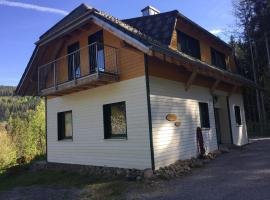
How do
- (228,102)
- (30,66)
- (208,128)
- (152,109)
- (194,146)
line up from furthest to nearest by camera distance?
(228,102), (30,66), (208,128), (194,146), (152,109)

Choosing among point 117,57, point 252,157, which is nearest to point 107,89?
point 117,57

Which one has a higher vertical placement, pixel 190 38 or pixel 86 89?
pixel 190 38

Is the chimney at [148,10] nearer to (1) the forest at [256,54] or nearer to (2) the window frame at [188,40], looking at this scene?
(2) the window frame at [188,40]

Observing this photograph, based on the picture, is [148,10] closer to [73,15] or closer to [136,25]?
[136,25]

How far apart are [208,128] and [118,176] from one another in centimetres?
537

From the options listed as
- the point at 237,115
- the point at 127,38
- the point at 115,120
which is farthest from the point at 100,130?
the point at 237,115

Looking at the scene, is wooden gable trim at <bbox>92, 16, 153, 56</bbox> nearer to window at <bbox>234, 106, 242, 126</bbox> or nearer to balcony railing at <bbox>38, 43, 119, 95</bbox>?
balcony railing at <bbox>38, 43, 119, 95</bbox>

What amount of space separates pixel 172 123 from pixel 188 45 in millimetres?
5306

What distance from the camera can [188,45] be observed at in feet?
49.1

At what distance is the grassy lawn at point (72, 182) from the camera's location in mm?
8418

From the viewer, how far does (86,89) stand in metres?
12.7

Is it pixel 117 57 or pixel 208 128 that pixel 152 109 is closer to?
pixel 117 57

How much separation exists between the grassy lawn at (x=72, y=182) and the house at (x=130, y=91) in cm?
108

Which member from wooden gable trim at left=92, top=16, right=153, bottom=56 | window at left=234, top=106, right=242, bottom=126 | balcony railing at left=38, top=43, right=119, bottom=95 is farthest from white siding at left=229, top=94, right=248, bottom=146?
wooden gable trim at left=92, top=16, right=153, bottom=56
